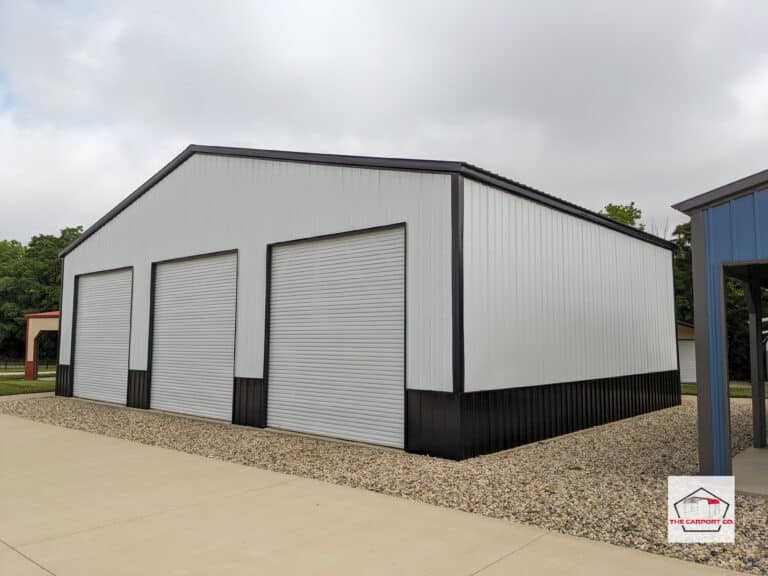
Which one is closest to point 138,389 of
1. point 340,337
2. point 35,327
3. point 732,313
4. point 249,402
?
point 249,402

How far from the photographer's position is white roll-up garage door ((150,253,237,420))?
1188 centimetres

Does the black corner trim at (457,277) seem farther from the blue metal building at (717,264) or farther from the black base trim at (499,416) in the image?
the blue metal building at (717,264)

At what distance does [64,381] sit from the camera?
17.1 metres

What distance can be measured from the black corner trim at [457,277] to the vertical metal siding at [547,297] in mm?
125

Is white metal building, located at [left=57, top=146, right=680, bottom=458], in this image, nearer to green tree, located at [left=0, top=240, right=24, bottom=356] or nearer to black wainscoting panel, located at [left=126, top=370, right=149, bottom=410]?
black wainscoting panel, located at [left=126, top=370, right=149, bottom=410]

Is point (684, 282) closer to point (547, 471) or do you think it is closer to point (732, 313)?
point (732, 313)

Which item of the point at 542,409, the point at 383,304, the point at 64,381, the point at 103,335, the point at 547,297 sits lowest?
the point at 64,381

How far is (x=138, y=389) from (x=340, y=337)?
7293mm

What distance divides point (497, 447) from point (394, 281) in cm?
302

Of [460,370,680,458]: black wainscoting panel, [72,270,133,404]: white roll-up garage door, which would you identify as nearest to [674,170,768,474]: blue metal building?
[460,370,680,458]: black wainscoting panel

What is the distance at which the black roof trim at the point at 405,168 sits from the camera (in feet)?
27.6

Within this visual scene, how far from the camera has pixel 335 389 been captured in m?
9.58

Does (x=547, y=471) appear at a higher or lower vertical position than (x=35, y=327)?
lower

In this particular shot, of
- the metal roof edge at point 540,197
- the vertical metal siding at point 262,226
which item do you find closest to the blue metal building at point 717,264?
the metal roof edge at point 540,197
